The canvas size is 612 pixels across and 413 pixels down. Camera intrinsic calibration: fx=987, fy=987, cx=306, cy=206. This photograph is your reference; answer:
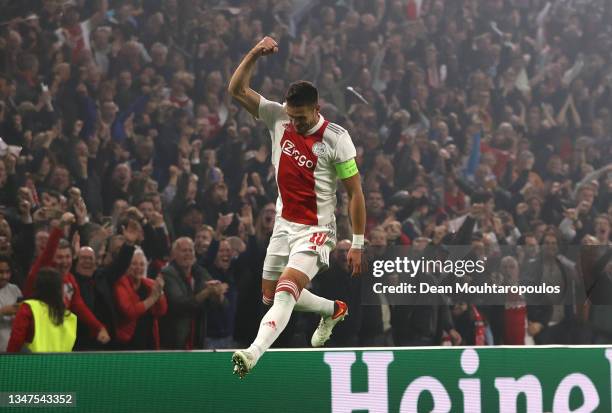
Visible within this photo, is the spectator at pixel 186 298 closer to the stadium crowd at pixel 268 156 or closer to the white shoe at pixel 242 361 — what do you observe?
the stadium crowd at pixel 268 156

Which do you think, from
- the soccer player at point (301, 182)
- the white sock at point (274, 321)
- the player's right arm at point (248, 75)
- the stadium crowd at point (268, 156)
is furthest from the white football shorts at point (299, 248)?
the stadium crowd at point (268, 156)

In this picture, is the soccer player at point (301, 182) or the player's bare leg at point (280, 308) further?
the soccer player at point (301, 182)

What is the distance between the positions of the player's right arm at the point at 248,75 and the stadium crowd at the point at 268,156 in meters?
2.83

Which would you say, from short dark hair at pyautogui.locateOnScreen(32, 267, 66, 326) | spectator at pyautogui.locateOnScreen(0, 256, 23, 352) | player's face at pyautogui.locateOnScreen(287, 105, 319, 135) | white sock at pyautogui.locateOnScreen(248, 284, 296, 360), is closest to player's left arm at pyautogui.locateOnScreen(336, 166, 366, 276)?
player's face at pyautogui.locateOnScreen(287, 105, 319, 135)

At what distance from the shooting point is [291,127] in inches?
212

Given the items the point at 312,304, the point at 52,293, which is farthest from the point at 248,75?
the point at 52,293

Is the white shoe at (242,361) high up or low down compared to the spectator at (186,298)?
down

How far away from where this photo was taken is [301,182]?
5379 mm

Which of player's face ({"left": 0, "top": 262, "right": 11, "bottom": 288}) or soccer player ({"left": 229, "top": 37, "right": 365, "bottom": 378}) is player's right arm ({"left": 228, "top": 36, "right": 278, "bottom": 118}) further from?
player's face ({"left": 0, "top": 262, "right": 11, "bottom": 288})

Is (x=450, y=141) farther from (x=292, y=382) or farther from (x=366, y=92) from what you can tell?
(x=292, y=382)

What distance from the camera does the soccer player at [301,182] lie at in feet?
17.2

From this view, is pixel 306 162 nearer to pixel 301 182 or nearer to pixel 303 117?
pixel 301 182

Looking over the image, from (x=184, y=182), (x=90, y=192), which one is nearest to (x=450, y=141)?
(x=184, y=182)

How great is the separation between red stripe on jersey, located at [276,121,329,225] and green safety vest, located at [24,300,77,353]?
265cm
